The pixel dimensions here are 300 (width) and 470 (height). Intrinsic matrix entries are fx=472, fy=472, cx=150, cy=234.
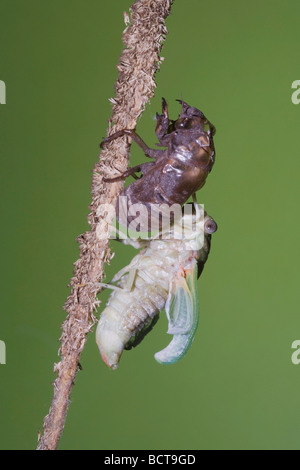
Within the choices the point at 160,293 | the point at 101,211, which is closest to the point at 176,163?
the point at 101,211

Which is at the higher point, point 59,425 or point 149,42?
point 149,42

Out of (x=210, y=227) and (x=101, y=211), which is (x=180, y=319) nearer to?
(x=210, y=227)

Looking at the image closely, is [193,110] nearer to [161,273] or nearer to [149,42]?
[149,42]

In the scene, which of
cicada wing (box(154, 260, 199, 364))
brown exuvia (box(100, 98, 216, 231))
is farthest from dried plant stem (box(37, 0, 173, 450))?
cicada wing (box(154, 260, 199, 364))

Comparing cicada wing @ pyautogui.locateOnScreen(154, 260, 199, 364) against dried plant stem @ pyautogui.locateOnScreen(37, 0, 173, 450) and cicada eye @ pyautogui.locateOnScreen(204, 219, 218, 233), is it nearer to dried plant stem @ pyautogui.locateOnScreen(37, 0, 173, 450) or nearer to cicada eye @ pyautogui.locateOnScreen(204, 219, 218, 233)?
cicada eye @ pyautogui.locateOnScreen(204, 219, 218, 233)

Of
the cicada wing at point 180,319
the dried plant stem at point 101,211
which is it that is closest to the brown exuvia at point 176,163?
the dried plant stem at point 101,211
